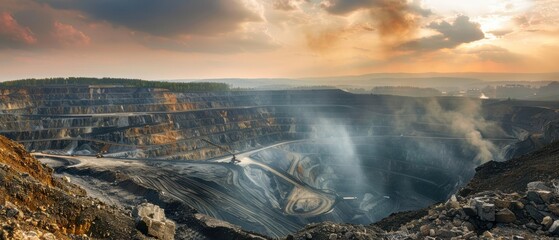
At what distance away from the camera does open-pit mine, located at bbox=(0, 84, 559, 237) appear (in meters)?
59.7

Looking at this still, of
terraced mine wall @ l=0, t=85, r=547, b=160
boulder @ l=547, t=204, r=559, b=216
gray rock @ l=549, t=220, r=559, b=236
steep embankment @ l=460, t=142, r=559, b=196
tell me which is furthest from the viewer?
terraced mine wall @ l=0, t=85, r=547, b=160

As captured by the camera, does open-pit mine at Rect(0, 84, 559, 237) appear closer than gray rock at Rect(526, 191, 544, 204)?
No

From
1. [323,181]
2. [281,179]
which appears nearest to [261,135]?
[323,181]

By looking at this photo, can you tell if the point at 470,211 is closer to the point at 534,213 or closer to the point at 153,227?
the point at 534,213

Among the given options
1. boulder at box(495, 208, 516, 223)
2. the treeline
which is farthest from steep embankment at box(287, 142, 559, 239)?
the treeline

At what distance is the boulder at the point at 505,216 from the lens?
59.4 feet

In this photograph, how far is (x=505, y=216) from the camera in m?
18.1

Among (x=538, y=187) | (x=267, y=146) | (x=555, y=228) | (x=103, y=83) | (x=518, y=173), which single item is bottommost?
(x=267, y=146)

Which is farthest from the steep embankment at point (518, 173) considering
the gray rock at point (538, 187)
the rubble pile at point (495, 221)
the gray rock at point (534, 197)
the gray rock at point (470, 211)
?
the gray rock at point (470, 211)

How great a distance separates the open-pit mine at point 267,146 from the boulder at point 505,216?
3366 centimetres

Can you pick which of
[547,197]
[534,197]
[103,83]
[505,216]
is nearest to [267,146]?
[103,83]

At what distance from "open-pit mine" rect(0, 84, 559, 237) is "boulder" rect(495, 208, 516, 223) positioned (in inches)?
1325

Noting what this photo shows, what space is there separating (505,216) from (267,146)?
297 ft

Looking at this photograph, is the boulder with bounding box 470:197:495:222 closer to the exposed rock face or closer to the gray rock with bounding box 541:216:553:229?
the gray rock with bounding box 541:216:553:229
